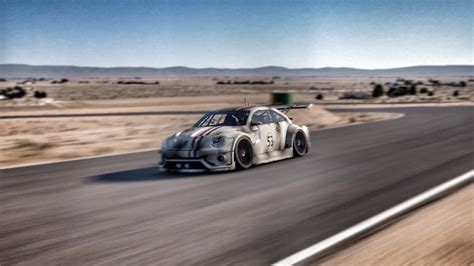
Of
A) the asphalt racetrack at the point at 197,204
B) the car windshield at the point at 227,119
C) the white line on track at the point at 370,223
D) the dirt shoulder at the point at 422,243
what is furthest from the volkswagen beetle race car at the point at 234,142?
the dirt shoulder at the point at 422,243

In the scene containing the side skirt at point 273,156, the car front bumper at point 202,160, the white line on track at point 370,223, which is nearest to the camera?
the white line on track at point 370,223

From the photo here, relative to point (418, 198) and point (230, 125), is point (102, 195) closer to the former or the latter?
point (230, 125)

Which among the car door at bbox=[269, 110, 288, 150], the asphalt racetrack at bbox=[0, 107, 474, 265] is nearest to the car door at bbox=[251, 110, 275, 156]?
the car door at bbox=[269, 110, 288, 150]

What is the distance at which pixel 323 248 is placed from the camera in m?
6.46

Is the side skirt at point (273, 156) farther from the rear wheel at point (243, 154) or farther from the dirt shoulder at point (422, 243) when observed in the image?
the dirt shoulder at point (422, 243)

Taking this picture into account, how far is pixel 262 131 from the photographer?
520 inches

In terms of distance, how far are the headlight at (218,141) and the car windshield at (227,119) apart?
0.92 metres

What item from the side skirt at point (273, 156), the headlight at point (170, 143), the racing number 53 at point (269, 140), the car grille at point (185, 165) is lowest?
the side skirt at point (273, 156)

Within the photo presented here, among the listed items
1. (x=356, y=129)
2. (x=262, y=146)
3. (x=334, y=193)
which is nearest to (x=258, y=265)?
(x=334, y=193)

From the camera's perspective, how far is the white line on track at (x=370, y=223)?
20.3ft

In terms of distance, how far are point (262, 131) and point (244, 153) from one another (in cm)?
84

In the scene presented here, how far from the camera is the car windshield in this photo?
13.2 m

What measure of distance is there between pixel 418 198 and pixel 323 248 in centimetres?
329

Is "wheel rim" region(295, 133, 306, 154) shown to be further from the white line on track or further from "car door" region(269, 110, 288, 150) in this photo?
the white line on track
